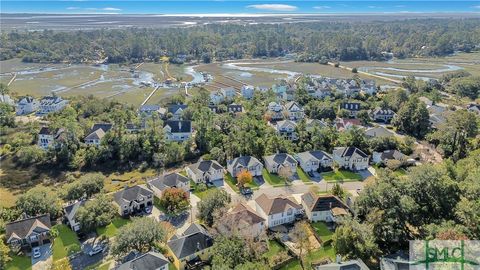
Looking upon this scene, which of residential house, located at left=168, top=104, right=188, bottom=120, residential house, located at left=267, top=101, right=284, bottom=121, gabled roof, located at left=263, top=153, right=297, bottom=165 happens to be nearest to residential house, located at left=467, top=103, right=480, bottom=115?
residential house, located at left=267, top=101, right=284, bottom=121

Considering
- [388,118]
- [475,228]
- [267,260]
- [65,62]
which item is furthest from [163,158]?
[65,62]

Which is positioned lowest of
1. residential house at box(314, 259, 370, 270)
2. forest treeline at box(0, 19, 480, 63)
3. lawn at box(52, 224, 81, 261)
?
lawn at box(52, 224, 81, 261)

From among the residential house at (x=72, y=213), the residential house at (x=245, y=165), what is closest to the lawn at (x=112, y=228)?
the residential house at (x=72, y=213)

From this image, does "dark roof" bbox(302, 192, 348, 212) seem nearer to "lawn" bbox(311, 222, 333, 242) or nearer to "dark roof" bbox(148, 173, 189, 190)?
"lawn" bbox(311, 222, 333, 242)

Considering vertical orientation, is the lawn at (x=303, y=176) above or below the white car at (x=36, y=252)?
above

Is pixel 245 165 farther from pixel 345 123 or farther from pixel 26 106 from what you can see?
pixel 26 106

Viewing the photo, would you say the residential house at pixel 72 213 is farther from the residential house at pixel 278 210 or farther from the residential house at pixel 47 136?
the residential house at pixel 47 136
